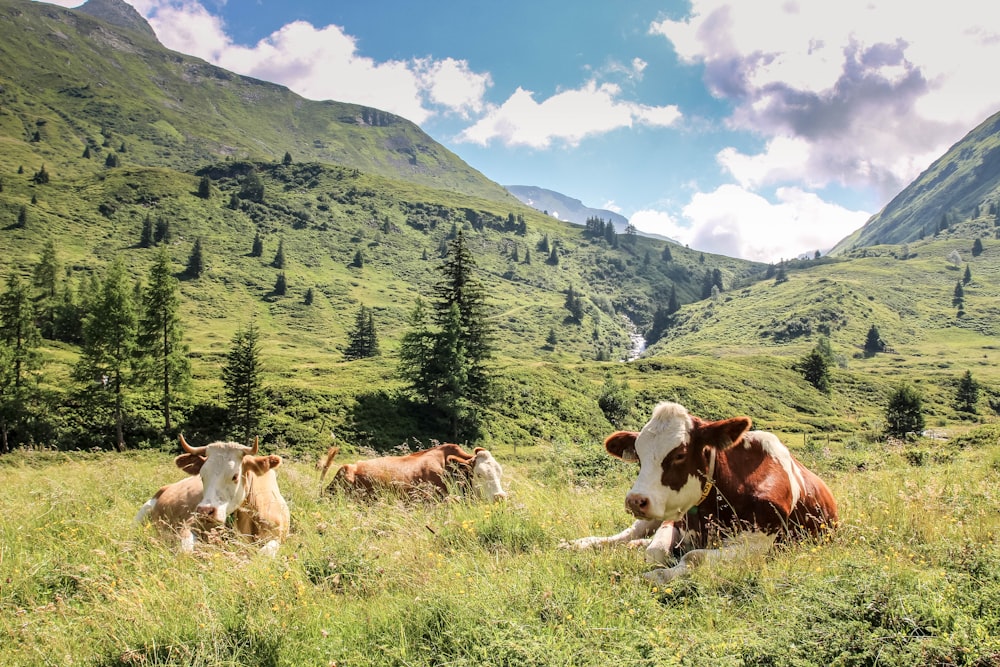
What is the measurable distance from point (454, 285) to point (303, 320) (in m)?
95.0

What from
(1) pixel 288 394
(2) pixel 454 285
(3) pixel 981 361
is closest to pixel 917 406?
(2) pixel 454 285

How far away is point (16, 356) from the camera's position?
3256cm

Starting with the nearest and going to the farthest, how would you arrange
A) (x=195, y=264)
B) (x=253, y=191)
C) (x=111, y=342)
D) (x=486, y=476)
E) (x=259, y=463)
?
(x=259, y=463)
(x=486, y=476)
(x=111, y=342)
(x=195, y=264)
(x=253, y=191)

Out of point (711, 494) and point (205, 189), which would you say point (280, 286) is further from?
point (711, 494)

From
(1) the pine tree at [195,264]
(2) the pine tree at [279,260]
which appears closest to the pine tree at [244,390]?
(1) the pine tree at [195,264]

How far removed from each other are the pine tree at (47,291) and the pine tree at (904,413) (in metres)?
98.6

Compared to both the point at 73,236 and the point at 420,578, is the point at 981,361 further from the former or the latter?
the point at 73,236

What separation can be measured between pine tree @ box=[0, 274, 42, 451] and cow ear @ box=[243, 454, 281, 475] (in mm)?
34796

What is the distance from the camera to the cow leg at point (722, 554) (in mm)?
4250

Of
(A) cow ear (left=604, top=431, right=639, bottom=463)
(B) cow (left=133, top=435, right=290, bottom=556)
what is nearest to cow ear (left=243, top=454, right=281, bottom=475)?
(B) cow (left=133, top=435, right=290, bottom=556)

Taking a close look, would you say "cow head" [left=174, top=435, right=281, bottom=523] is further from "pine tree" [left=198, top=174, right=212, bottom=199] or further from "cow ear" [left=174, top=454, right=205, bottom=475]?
"pine tree" [left=198, top=174, right=212, bottom=199]

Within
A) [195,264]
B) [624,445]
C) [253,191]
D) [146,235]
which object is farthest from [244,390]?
[253,191]

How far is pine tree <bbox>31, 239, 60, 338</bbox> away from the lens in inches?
2692

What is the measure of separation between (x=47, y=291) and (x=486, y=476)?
91.7 metres
